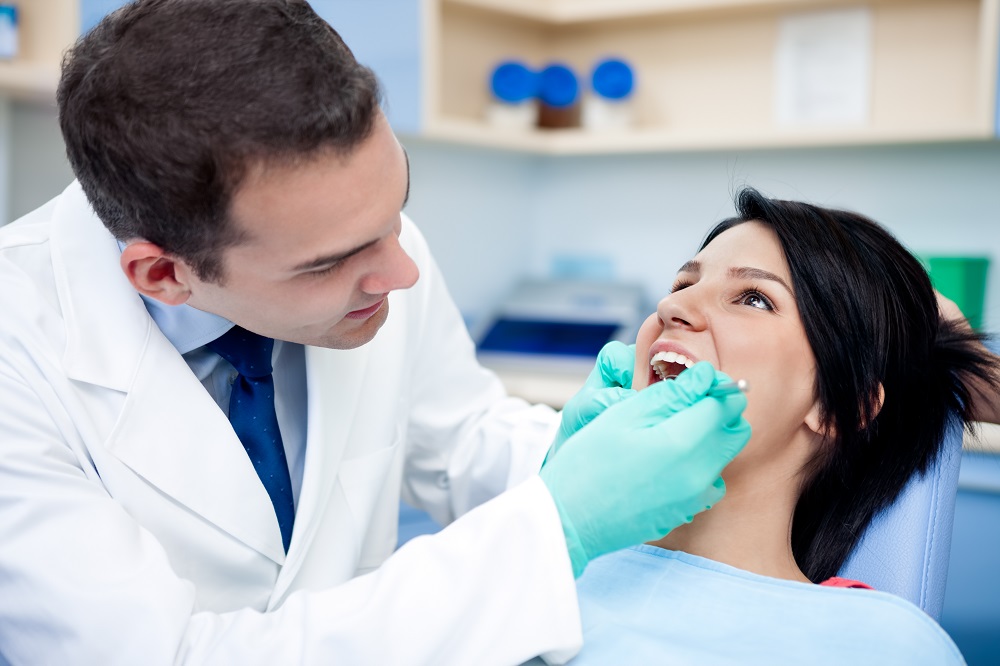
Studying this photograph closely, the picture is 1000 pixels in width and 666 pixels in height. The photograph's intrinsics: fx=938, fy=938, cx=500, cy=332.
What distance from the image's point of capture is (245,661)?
100 cm

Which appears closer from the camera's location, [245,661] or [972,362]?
[245,661]

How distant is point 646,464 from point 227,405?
632 millimetres

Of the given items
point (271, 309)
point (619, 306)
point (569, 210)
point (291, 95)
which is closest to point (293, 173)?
point (291, 95)

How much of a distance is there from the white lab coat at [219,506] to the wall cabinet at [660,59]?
0.96 meters

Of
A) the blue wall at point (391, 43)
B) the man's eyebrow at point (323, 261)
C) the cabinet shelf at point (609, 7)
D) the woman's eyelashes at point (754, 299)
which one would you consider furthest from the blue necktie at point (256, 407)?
the cabinet shelf at point (609, 7)

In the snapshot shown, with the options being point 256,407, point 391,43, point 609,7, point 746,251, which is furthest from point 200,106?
point 609,7

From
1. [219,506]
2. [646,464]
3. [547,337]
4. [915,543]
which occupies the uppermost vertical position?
[646,464]

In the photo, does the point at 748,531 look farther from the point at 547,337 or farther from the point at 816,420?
the point at 547,337

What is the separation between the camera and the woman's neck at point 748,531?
1.26 m

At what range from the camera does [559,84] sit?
9.65ft

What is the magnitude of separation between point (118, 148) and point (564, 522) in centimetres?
66

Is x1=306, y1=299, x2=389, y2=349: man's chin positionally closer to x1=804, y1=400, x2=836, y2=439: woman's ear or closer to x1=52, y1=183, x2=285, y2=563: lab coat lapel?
x1=52, y1=183, x2=285, y2=563: lab coat lapel

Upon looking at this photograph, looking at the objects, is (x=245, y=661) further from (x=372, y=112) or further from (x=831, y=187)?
(x=831, y=187)

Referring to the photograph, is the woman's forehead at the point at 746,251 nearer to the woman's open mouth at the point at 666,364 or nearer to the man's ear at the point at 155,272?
the woman's open mouth at the point at 666,364
